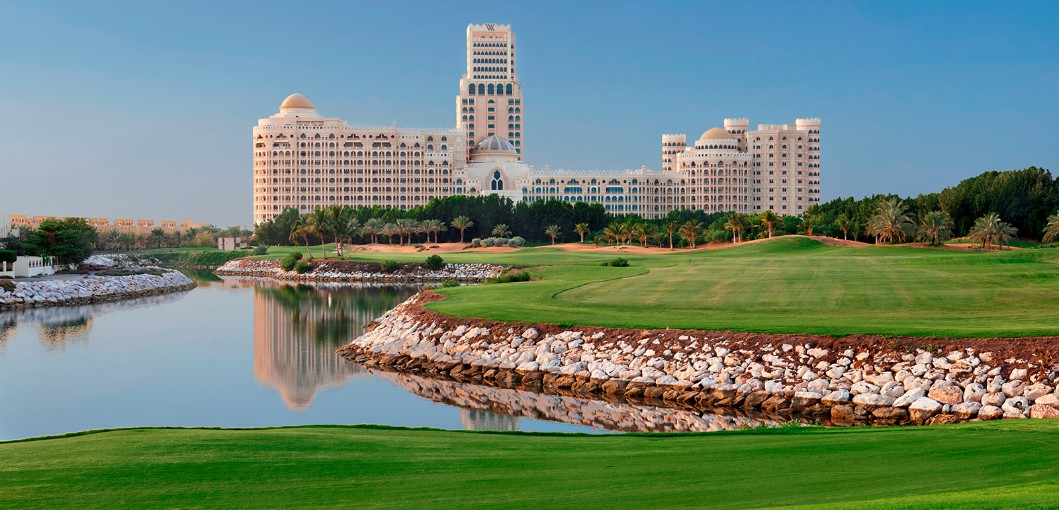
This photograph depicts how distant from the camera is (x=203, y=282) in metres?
103

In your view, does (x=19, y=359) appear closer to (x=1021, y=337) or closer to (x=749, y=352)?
(x=749, y=352)

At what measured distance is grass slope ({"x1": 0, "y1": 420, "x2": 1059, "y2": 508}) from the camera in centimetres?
1220

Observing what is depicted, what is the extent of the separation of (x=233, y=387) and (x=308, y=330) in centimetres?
1845

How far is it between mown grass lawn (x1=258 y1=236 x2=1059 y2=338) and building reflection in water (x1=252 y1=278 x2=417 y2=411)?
584 centimetres

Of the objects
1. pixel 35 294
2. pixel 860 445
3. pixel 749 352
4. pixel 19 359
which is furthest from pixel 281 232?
pixel 860 445

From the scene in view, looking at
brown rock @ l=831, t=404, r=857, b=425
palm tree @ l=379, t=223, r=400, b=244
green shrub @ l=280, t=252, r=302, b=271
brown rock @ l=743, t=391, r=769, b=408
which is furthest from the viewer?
palm tree @ l=379, t=223, r=400, b=244

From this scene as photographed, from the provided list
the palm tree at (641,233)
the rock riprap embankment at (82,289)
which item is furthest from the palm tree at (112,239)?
the palm tree at (641,233)

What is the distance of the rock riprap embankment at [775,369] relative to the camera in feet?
82.9

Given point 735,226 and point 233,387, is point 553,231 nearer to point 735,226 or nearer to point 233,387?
point 735,226

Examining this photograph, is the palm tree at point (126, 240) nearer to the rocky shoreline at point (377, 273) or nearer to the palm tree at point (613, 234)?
the rocky shoreline at point (377, 273)

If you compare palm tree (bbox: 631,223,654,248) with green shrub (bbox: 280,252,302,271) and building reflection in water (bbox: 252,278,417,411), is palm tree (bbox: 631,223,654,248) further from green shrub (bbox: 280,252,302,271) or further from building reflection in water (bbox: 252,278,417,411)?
building reflection in water (bbox: 252,278,417,411)

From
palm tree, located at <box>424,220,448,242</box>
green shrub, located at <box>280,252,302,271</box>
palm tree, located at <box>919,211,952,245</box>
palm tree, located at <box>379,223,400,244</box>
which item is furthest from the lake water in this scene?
palm tree, located at <box>379,223,400,244</box>

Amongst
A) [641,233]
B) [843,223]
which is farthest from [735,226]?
[641,233]

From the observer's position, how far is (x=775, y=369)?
94.7ft
